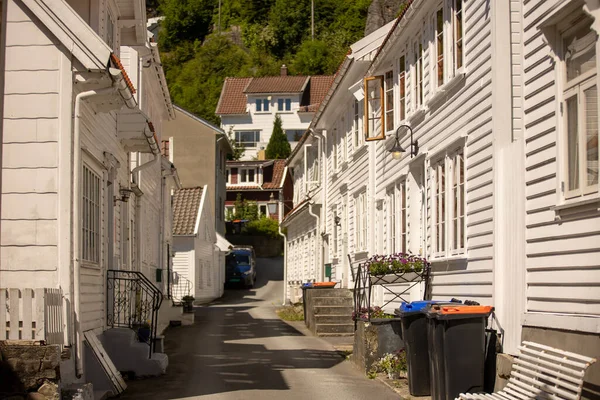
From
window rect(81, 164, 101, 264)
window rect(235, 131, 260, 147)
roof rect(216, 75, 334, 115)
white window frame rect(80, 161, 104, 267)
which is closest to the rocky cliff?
white window frame rect(80, 161, 104, 267)

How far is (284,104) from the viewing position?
7950 cm

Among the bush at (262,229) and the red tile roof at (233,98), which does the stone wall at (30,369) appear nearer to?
the bush at (262,229)

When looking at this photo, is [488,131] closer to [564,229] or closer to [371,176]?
[564,229]

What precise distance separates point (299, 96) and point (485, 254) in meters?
66.9

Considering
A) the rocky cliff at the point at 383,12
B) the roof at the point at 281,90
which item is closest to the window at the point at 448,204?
the rocky cliff at the point at 383,12

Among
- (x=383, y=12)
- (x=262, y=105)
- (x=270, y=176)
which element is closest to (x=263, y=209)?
(x=270, y=176)

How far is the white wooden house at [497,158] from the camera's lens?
349 inches

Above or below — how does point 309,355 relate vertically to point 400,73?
below

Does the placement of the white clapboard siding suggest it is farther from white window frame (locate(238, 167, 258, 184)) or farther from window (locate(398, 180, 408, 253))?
white window frame (locate(238, 167, 258, 184))

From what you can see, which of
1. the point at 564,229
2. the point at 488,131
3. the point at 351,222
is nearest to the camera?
the point at 564,229

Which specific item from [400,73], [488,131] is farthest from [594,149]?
[400,73]

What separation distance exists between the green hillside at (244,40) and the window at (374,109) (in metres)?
68.9

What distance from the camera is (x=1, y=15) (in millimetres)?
11922

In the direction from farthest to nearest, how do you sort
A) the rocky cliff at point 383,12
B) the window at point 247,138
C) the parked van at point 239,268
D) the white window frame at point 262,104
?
the window at point 247,138 → the white window frame at point 262,104 → the parked van at point 239,268 → the rocky cliff at point 383,12
